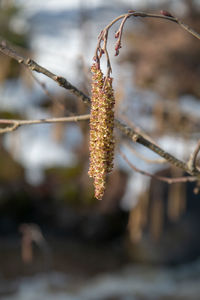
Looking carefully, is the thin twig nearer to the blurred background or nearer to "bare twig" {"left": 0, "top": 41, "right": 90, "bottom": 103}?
"bare twig" {"left": 0, "top": 41, "right": 90, "bottom": 103}

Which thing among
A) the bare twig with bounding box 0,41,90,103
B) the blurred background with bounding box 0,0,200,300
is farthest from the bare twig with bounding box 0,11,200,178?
the blurred background with bounding box 0,0,200,300

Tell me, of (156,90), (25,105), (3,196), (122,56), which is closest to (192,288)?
(3,196)

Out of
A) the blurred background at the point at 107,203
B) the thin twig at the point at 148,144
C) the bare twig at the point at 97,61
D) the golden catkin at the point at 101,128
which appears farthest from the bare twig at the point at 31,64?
the blurred background at the point at 107,203

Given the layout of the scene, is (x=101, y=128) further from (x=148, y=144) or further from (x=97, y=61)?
(x=148, y=144)

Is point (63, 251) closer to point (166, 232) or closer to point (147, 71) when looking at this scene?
point (166, 232)

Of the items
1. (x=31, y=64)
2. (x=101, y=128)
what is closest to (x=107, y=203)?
(x=31, y=64)
